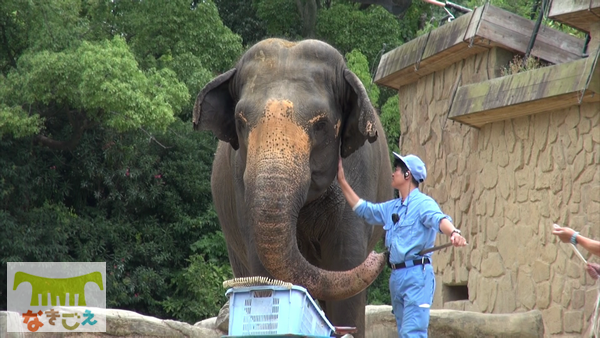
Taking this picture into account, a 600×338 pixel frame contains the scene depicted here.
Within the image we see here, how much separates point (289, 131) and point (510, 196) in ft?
17.4

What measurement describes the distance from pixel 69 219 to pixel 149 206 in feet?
5.81

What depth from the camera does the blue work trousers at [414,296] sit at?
196 inches

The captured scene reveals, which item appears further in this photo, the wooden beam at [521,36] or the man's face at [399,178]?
the wooden beam at [521,36]

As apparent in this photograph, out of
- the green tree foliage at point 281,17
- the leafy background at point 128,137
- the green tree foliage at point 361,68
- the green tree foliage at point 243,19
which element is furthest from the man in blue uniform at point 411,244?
the green tree foliage at point 243,19

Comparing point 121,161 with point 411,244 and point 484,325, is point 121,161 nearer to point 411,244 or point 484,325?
point 484,325

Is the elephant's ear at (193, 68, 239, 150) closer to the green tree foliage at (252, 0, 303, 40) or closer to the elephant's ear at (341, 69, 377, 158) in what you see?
the elephant's ear at (341, 69, 377, 158)

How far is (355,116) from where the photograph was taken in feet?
17.9

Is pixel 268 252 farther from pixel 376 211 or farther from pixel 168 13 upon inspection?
pixel 168 13

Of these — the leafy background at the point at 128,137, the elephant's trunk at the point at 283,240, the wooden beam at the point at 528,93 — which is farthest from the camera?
the leafy background at the point at 128,137

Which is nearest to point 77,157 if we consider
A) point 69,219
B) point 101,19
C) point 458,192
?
point 69,219

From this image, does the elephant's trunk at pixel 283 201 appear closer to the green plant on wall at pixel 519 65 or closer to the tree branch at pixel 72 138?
the green plant on wall at pixel 519 65

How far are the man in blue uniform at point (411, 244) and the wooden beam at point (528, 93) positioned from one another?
3.34 m

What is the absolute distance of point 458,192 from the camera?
1073 cm

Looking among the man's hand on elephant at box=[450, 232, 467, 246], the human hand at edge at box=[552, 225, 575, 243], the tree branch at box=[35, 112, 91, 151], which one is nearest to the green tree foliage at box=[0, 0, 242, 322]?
the tree branch at box=[35, 112, 91, 151]
